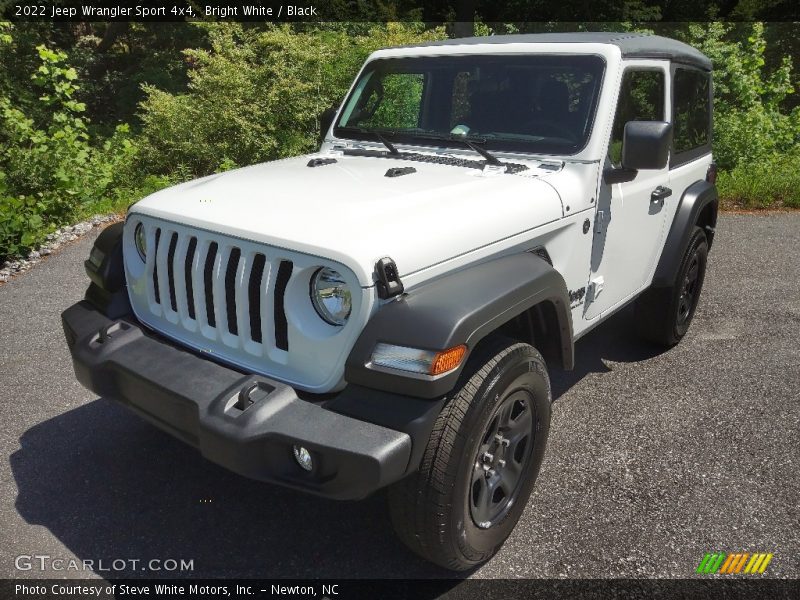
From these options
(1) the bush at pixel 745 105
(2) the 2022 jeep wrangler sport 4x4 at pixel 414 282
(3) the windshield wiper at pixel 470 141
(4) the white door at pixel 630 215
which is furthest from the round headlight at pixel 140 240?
(1) the bush at pixel 745 105

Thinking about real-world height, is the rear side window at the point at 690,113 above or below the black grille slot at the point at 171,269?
above

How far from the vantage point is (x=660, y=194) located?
12.7ft

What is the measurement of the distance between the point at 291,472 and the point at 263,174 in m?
1.57

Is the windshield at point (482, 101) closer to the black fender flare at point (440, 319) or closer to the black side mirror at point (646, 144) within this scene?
the black side mirror at point (646, 144)

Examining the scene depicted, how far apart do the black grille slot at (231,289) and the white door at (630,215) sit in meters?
1.78

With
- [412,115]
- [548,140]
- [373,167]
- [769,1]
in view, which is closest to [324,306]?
[373,167]

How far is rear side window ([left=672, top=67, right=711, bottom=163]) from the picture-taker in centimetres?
411

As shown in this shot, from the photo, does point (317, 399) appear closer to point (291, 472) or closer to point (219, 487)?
point (291, 472)

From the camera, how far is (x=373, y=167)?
3336 millimetres

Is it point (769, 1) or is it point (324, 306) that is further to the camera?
point (769, 1)

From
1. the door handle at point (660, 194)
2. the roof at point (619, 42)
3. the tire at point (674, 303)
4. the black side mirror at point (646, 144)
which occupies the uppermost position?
the roof at point (619, 42)

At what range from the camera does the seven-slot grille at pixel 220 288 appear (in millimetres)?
2414

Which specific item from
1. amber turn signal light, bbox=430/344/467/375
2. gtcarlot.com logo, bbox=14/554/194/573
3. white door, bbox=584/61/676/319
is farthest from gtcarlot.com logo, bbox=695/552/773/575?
gtcarlot.com logo, bbox=14/554/194/573

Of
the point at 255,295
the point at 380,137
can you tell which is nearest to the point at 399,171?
the point at 380,137
